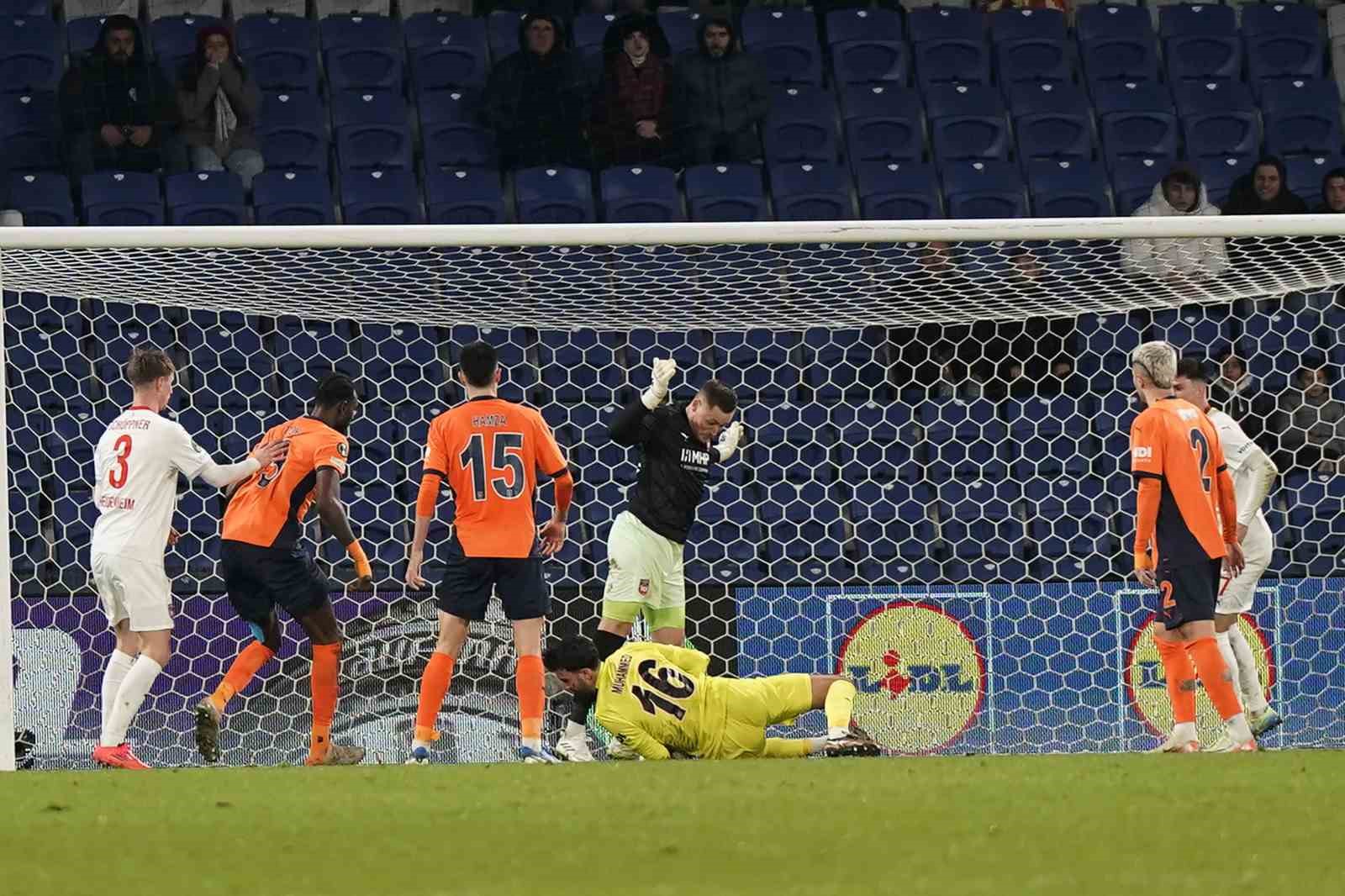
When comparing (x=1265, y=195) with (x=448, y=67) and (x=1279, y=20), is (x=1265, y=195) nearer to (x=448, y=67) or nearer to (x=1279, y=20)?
(x=1279, y=20)

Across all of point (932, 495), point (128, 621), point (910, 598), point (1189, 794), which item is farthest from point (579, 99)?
point (1189, 794)

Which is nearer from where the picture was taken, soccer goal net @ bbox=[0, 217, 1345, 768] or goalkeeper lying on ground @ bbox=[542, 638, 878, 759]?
goalkeeper lying on ground @ bbox=[542, 638, 878, 759]

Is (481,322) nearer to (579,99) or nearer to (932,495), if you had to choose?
(932,495)

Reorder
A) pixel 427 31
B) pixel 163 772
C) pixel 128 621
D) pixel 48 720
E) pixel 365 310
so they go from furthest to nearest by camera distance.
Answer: pixel 427 31 < pixel 365 310 < pixel 48 720 < pixel 128 621 < pixel 163 772

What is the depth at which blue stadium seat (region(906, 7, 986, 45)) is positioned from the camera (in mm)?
13570

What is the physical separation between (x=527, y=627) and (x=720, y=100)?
5851 millimetres

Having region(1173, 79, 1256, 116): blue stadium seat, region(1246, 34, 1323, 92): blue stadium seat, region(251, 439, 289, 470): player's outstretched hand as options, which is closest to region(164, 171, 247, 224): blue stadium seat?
region(251, 439, 289, 470): player's outstretched hand

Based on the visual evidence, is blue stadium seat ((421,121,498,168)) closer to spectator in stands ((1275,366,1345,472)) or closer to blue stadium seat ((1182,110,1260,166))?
blue stadium seat ((1182,110,1260,166))

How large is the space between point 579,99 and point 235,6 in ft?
9.86

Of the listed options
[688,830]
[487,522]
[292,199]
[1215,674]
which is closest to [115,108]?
[292,199]

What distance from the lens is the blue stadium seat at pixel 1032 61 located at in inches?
527

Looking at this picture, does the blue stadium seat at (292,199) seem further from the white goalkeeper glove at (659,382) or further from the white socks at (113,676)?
the white socks at (113,676)

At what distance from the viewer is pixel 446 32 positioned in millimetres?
13117

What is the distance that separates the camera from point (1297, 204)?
1136 cm
